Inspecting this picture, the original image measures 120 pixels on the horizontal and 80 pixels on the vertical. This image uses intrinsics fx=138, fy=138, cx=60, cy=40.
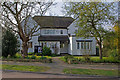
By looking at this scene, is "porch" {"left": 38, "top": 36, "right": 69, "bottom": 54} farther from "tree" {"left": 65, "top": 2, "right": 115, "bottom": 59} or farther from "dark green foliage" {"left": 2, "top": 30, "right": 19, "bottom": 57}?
"tree" {"left": 65, "top": 2, "right": 115, "bottom": 59}

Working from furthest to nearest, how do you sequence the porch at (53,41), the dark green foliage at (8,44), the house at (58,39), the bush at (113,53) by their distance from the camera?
the porch at (53,41) < the house at (58,39) < the dark green foliage at (8,44) < the bush at (113,53)

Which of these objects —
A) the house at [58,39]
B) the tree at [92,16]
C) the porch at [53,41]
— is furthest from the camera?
the porch at [53,41]

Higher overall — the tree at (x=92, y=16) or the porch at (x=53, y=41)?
the tree at (x=92, y=16)

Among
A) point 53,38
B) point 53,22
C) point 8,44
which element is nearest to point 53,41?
point 53,38

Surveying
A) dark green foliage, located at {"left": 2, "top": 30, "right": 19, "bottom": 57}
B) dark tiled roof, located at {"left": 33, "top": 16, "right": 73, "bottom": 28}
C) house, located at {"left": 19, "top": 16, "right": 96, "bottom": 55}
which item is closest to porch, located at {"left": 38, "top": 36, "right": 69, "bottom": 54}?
house, located at {"left": 19, "top": 16, "right": 96, "bottom": 55}

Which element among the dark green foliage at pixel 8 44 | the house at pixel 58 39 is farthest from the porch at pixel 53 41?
the dark green foliage at pixel 8 44

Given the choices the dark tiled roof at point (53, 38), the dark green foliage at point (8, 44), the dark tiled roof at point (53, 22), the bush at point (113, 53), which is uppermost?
the dark tiled roof at point (53, 22)

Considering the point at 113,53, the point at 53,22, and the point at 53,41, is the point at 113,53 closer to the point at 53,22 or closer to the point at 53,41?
the point at 53,41

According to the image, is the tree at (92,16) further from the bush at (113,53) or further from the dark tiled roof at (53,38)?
the dark tiled roof at (53,38)

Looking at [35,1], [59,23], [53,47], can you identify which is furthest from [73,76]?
[59,23]

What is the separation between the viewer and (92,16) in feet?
49.8

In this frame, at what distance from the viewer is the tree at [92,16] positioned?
581 inches

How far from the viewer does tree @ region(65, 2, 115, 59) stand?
48.4 feet

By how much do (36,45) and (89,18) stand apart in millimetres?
17026
